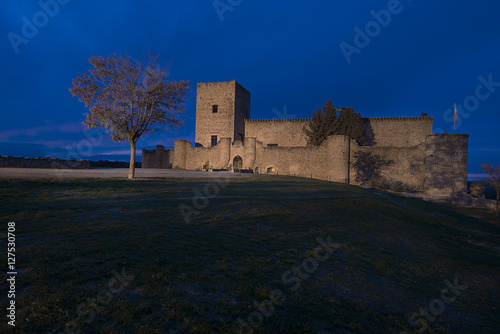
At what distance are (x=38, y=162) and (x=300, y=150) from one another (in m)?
27.2

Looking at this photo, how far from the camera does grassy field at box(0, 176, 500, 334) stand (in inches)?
117

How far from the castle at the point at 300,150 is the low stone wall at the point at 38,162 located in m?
14.5

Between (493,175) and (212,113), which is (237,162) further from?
(493,175)

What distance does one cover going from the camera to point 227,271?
4.26 meters

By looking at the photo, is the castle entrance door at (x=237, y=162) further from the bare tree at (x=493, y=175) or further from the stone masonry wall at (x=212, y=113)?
the bare tree at (x=493, y=175)

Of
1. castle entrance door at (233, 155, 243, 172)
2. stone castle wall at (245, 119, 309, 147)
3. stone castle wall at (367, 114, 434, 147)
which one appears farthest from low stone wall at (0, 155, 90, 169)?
stone castle wall at (367, 114, 434, 147)

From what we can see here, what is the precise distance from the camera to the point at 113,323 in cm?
270

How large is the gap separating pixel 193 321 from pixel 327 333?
1.58 metres

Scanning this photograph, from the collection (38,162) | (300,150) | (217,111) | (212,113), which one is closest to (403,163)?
(300,150)

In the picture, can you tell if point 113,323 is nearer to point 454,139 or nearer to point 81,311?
point 81,311

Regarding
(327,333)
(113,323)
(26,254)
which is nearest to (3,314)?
(113,323)

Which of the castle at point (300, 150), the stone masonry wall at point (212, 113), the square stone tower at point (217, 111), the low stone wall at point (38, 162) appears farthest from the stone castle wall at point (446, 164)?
the low stone wall at point (38, 162)

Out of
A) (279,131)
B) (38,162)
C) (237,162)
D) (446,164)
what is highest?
(279,131)

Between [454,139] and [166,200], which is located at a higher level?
[454,139]
